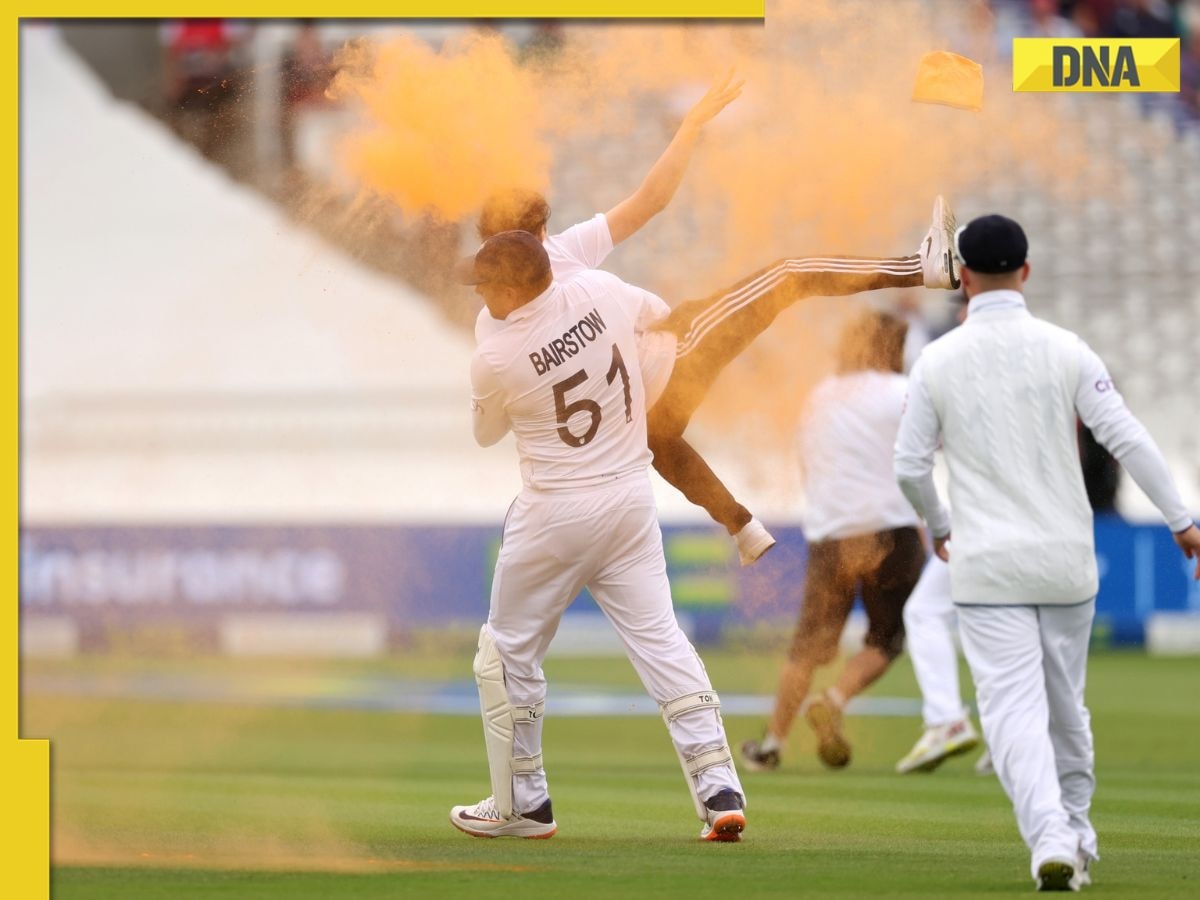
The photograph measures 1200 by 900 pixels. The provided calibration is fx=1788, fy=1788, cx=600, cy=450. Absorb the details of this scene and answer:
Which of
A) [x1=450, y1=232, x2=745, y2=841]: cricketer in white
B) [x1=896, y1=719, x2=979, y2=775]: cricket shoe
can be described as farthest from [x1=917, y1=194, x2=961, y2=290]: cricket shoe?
[x1=896, y1=719, x2=979, y2=775]: cricket shoe

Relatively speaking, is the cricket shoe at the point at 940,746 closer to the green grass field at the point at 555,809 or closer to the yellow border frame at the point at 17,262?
the green grass field at the point at 555,809

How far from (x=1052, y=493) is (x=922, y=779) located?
4.01 metres

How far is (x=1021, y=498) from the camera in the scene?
5.82m

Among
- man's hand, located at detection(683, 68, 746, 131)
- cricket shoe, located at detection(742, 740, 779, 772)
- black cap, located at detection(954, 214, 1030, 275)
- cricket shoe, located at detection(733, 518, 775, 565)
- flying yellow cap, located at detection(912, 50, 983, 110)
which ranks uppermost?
flying yellow cap, located at detection(912, 50, 983, 110)

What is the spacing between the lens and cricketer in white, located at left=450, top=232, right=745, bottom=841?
22.0 feet

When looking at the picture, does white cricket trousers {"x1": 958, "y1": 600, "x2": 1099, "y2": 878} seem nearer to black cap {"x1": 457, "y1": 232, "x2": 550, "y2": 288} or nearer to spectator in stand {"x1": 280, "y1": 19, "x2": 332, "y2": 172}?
black cap {"x1": 457, "y1": 232, "x2": 550, "y2": 288}

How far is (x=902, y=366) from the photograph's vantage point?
10016 mm

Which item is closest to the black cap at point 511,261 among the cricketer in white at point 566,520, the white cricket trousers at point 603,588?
the cricketer in white at point 566,520

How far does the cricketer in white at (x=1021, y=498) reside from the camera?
5.75 meters

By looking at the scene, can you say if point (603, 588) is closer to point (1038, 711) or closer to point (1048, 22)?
point (1038, 711)

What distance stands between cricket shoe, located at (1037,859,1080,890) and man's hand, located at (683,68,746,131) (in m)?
3.45

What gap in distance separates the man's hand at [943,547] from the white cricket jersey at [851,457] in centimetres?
356

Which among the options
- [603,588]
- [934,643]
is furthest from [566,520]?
[934,643]

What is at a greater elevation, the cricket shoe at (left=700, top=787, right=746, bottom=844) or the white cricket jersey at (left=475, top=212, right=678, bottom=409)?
the white cricket jersey at (left=475, top=212, right=678, bottom=409)
